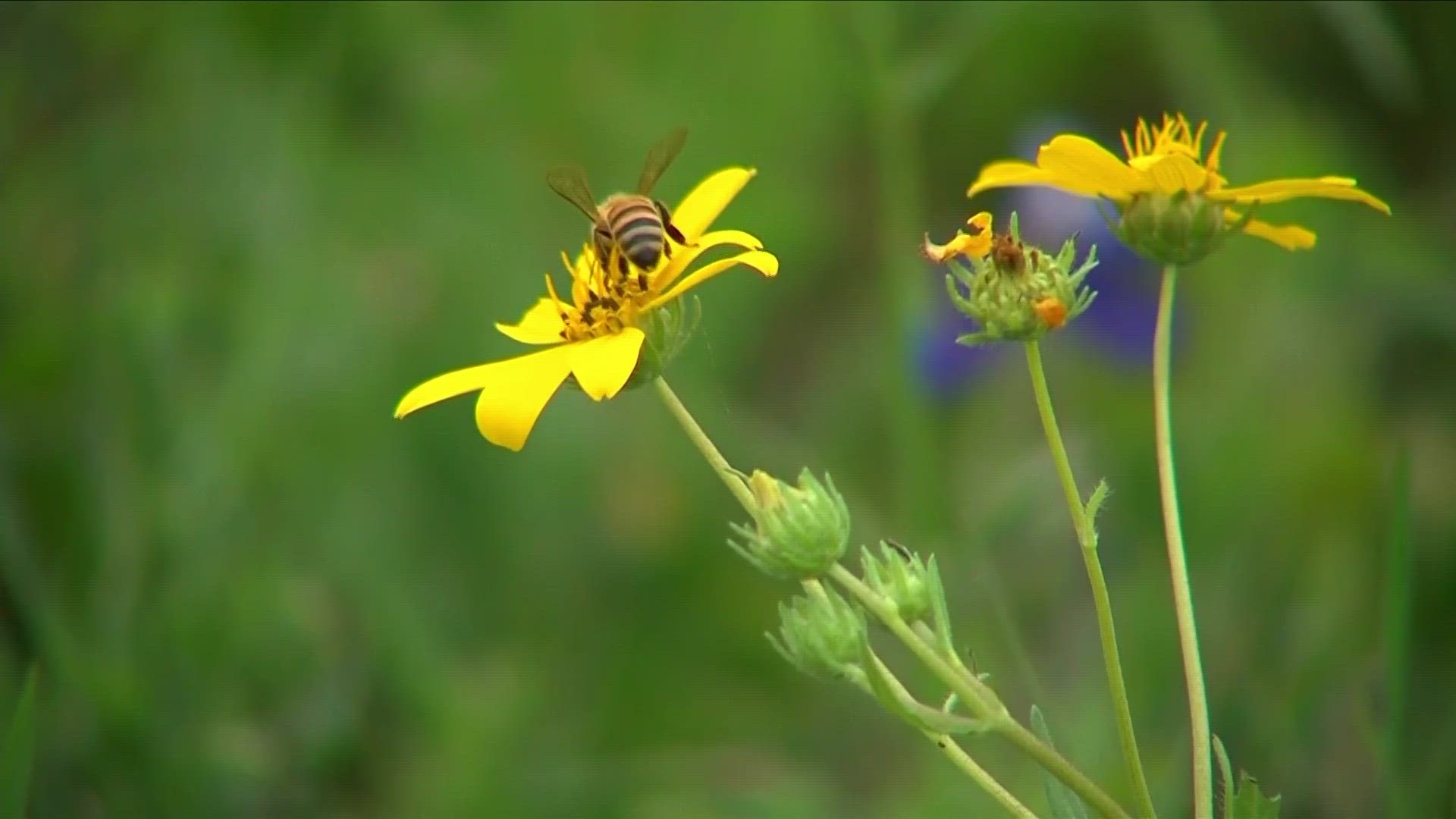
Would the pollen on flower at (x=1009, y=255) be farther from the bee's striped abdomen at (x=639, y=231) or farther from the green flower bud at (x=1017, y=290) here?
the bee's striped abdomen at (x=639, y=231)

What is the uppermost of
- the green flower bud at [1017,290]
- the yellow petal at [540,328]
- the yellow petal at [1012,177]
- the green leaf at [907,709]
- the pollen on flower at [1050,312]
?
the yellow petal at [540,328]

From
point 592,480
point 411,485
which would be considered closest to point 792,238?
point 592,480

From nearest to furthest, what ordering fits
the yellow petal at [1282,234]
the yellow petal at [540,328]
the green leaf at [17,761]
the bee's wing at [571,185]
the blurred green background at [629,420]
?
the green leaf at [17,761] → the yellow petal at [1282,234] → the yellow petal at [540,328] → the bee's wing at [571,185] → the blurred green background at [629,420]

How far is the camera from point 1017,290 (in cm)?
173

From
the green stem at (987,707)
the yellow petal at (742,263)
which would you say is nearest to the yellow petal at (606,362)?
the yellow petal at (742,263)

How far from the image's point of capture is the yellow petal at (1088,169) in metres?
1.68

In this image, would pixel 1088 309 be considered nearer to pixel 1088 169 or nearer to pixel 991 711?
pixel 1088 169

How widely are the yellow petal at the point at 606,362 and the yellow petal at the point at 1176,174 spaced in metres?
0.67

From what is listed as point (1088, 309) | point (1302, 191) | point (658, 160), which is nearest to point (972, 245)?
point (1302, 191)

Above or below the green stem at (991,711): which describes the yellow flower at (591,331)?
above

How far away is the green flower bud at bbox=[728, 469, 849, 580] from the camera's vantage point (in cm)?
158

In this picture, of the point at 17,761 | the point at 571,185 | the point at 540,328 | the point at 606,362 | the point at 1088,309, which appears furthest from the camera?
the point at 1088,309

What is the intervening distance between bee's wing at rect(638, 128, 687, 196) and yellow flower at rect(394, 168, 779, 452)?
0.24m

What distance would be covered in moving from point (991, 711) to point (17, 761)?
46.8 inches
